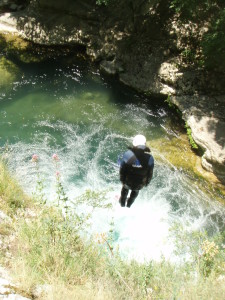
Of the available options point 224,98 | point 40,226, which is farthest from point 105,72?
point 40,226

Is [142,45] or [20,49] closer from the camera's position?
[142,45]

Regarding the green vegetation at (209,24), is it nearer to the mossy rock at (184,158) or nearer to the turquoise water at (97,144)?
the turquoise water at (97,144)

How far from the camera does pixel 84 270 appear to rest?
175 inches

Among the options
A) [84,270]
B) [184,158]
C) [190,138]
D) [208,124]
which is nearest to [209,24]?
[208,124]

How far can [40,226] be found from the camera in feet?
15.3

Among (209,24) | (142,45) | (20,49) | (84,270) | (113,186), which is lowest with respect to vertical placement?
(113,186)

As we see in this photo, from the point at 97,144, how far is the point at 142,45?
4.20m

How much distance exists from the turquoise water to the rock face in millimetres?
662

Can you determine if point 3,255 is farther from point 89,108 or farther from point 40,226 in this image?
point 89,108

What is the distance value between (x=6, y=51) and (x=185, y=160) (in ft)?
25.5

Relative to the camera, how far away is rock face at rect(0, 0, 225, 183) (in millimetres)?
9008

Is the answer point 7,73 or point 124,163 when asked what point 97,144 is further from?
point 7,73

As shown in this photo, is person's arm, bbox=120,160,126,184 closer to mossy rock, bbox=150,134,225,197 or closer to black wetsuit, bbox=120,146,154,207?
black wetsuit, bbox=120,146,154,207

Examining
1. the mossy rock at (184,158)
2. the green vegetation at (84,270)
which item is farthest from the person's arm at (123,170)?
the mossy rock at (184,158)
